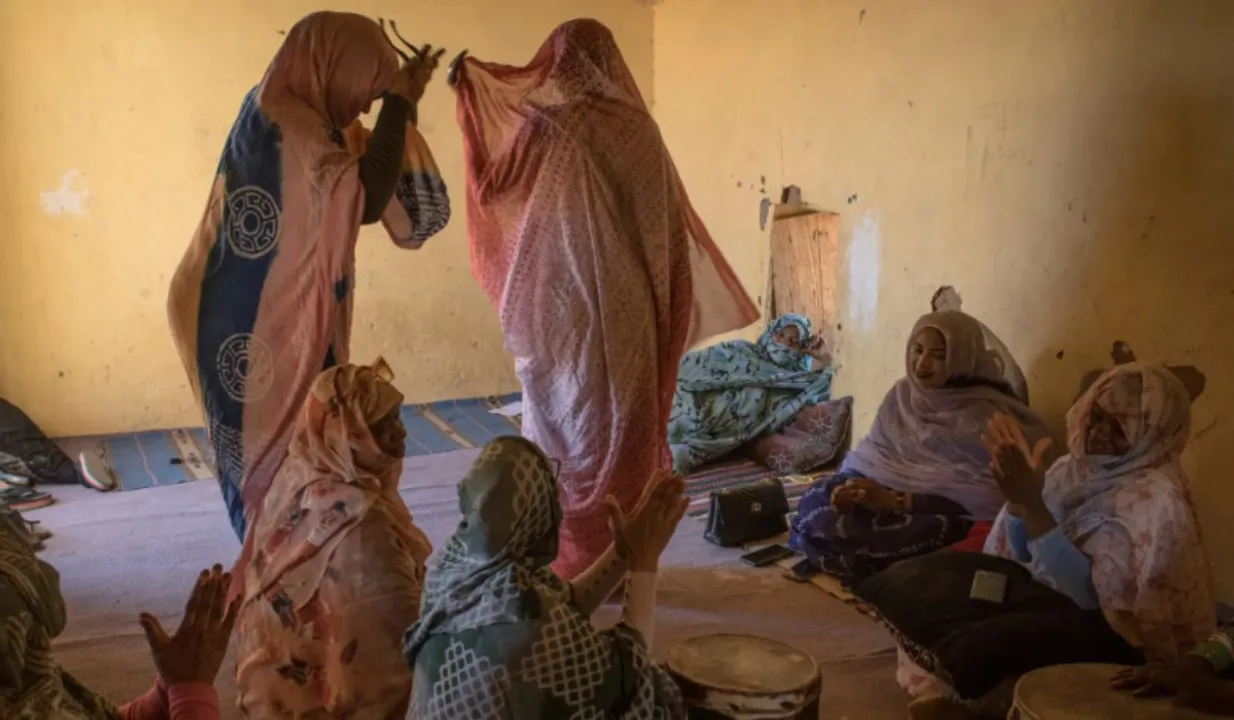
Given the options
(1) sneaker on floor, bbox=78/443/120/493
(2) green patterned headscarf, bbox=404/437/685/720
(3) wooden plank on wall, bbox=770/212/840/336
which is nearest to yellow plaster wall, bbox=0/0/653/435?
(1) sneaker on floor, bbox=78/443/120/493

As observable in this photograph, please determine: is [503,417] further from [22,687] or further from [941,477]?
[22,687]

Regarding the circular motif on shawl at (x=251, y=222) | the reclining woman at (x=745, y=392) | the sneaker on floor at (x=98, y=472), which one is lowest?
the sneaker on floor at (x=98, y=472)

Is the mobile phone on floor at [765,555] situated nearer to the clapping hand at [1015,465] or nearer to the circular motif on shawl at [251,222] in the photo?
the clapping hand at [1015,465]

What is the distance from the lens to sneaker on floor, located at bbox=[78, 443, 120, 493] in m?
5.20

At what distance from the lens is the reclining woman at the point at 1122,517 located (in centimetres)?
255

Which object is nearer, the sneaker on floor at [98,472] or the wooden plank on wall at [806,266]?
the sneaker on floor at [98,472]

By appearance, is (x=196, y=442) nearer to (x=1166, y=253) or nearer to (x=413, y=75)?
(x=413, y=75)

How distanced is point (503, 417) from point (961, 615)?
4285mm

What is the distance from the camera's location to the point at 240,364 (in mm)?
2863

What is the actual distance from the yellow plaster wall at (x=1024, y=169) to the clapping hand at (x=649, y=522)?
2293mm

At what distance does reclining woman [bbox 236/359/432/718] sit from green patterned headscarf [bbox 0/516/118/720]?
0.73 meters

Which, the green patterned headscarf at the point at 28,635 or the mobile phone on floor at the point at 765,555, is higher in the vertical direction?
the green patterned headscarf at the point at 28,635

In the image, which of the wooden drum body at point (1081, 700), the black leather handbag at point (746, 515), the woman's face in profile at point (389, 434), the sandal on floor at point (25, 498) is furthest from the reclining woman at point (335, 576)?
the sandal on floor at point (25, 498)

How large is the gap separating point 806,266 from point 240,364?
12.4 ft
